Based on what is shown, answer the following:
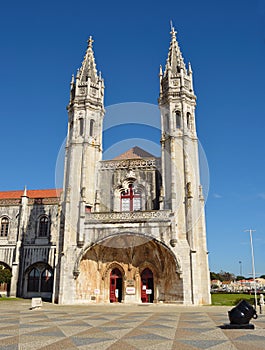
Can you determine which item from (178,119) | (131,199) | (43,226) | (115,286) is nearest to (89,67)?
(178,119)

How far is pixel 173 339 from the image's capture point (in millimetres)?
9125

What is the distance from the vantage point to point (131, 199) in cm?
2922

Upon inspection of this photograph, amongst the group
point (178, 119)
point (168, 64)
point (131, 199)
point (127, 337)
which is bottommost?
point (127, 337)

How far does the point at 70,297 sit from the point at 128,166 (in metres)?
12.2

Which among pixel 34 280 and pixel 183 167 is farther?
pixel 34 280

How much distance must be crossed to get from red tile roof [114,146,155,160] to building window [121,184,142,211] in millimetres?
4740

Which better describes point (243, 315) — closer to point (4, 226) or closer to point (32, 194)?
point (4, 226)

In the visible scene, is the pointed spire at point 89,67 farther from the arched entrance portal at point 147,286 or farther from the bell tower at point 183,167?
the arched entrance portal at point 147,286

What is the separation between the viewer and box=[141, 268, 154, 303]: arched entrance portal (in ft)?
87.9

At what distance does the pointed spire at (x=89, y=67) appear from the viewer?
3376cm

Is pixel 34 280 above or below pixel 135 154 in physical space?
below

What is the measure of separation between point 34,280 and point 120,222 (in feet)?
46.9

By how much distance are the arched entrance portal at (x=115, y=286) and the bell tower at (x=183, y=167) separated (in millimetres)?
6178

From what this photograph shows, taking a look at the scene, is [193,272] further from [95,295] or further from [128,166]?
Answer: [128,166]
